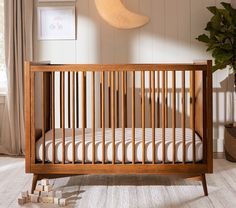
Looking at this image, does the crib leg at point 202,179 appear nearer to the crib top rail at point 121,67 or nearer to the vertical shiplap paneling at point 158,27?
the crib top rail at point 121,67

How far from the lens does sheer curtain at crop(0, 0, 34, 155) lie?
15.1ft

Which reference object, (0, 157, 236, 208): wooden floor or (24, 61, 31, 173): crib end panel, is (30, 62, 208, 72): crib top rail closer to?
(24, 61, 31, 173): crib end panel

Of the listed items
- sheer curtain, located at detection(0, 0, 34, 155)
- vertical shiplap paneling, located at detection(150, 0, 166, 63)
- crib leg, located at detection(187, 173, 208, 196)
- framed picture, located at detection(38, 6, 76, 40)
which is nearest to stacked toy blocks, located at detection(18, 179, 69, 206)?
crib leg, located at detection(187, 173, 208, 196)

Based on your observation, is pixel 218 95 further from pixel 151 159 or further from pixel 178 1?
pixel 151 159

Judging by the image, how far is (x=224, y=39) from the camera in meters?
4.48

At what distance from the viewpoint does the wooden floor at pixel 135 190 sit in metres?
3.04

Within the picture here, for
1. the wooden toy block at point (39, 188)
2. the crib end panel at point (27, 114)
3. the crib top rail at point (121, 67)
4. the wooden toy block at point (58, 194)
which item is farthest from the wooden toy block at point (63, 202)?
the crib top rail at point (121, 67)

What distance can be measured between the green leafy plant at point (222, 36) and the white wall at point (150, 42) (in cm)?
24

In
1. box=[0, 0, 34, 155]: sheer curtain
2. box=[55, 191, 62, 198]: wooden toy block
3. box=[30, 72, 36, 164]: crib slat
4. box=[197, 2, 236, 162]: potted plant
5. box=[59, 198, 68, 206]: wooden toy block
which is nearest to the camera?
box=[59, 198, 68, 206]: wooden toy block

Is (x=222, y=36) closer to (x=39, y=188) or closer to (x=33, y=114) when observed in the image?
(x=33, y=114)

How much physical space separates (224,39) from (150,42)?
26.4 inches

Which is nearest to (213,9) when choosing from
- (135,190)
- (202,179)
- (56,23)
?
(56,23)

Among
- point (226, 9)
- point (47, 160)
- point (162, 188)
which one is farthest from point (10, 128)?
point (226, 9)

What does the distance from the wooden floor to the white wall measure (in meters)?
1.14
